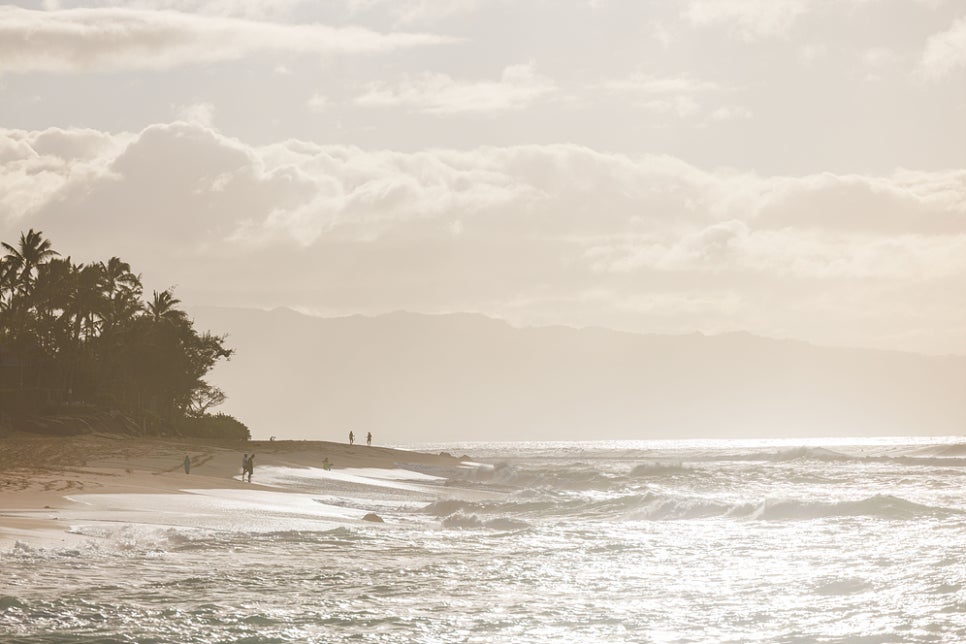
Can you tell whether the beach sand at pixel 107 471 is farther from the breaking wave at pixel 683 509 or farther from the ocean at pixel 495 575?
the breaking wave at pixel 683 509

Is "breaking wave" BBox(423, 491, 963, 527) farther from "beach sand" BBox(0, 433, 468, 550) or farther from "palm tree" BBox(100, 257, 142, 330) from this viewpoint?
"palm tree" BBox(100, 257, 142, 330)

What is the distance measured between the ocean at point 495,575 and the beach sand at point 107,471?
2.57ft

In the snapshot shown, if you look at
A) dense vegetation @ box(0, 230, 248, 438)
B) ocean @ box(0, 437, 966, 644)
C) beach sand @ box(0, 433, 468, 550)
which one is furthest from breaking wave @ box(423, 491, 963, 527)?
dense vegetation @ box(0, 230, 248, 438)

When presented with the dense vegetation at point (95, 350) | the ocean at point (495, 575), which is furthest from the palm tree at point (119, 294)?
the ocean at point (495, 575)

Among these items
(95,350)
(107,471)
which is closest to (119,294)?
(95,350)

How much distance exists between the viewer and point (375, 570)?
2092 cm

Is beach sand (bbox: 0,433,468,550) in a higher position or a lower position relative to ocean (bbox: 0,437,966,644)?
higher

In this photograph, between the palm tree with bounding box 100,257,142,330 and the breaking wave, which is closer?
the breaking wave

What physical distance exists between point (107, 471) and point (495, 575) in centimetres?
2730

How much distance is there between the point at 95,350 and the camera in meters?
89.2

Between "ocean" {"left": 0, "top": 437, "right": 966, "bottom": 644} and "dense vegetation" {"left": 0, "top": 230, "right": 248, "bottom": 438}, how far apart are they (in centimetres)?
4634

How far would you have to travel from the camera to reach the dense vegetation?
255 feet

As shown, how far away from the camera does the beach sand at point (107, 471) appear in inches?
992

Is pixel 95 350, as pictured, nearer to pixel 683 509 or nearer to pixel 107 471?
pixel 107 471
